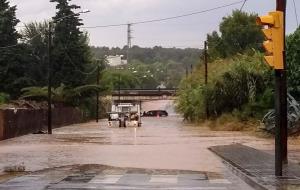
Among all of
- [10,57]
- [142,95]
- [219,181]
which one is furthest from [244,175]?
[142,95]

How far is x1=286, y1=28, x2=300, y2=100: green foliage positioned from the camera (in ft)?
137

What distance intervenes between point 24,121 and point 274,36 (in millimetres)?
33877

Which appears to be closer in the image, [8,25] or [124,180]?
[124,180]

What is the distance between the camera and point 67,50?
85.9 metres

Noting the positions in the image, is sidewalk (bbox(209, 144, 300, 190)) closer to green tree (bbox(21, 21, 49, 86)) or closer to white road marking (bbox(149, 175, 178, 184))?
white road marking (bbox(149, 175, 178, 184))

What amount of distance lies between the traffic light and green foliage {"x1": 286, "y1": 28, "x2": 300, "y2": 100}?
25.7 m

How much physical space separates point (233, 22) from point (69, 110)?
42422 mm

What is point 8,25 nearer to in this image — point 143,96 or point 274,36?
point 274,36

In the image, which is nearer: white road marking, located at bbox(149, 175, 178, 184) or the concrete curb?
the concrete curb

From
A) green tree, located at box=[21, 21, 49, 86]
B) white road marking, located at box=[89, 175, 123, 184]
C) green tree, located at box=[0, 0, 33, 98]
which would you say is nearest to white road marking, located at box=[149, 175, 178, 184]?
white road marking, located at box=[89, 175, 123, 184]

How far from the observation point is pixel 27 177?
17.7 m

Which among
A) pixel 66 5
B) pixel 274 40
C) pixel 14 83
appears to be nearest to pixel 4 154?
pixel 274 40

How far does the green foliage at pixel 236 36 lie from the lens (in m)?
107

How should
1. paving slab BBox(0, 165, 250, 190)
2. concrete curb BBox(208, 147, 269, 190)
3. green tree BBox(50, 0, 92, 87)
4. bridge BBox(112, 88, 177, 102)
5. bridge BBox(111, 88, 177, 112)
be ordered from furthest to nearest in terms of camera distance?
bridge BBox(112, 88, 177, 102), bridge BBox(111, 88, 177, 112), green tree BBox(50, 0, 92, 87), paving slab BBox(0, 165, 250, 190), concrete curb BBox(208, 147, 269, 190)
